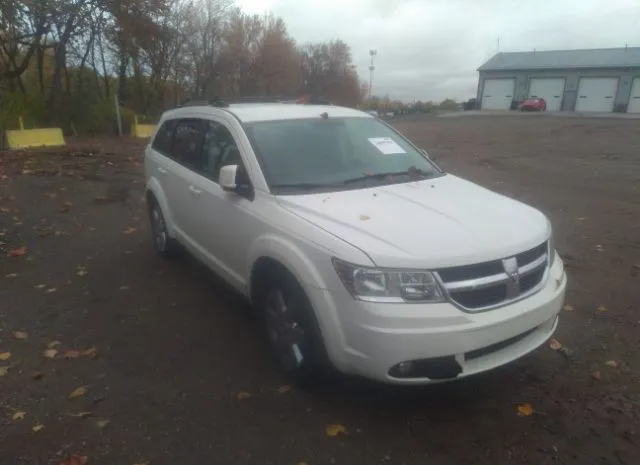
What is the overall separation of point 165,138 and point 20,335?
2.57 metres

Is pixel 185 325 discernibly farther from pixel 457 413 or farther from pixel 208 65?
pixel 208 65

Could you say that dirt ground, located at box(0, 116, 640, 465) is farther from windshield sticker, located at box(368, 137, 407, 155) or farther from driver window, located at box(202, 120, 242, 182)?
windshield sticker, located at box(368, 137, 407, 155)

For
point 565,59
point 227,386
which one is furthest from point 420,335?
point 565,59

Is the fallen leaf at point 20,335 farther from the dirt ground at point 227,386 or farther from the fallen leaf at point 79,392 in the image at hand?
the fallen leaf at point 79,392

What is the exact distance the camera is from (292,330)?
3.24 meters

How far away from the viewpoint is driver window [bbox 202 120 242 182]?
4.05 meters

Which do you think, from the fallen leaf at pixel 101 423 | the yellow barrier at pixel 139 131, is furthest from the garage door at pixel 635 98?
the fallen leaf at pixel 101 423

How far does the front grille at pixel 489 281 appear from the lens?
107 inches

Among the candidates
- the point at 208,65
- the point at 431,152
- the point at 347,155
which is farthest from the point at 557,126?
the point at 208,65

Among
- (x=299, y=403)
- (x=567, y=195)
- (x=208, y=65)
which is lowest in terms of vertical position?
(x=299, y=403)

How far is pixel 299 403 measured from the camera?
325 cm

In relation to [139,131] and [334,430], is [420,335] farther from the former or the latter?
[139,131]

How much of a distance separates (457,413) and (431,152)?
14.0 meters

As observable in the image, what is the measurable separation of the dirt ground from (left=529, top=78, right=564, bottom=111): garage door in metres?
48.4
